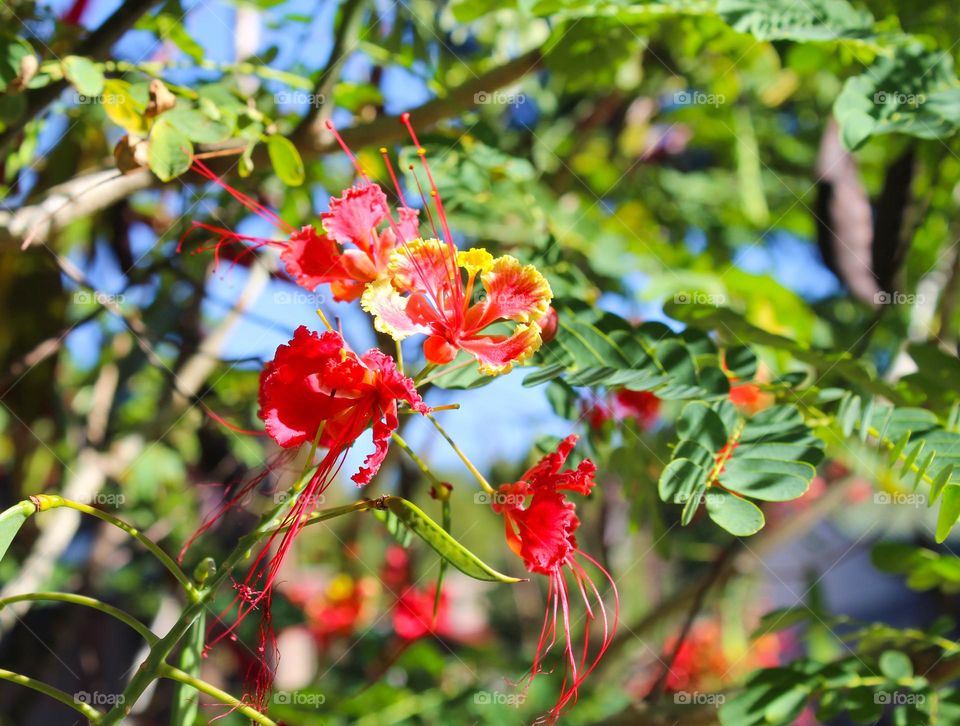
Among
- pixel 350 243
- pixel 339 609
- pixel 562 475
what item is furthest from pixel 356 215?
pixel 339 609

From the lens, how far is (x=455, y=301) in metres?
0.92

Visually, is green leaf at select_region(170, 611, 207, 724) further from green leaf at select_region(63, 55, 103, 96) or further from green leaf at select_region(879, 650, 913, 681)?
green leaf at select_region(879, 650, 913, 681)

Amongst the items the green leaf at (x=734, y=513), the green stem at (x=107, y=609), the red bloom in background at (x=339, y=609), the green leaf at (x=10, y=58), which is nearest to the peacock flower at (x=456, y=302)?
the green leaf at (x=734, y=513)

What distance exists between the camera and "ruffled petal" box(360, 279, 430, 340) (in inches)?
34.2

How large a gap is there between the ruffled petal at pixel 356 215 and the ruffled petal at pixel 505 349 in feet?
0.61

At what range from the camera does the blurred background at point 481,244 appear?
127cm

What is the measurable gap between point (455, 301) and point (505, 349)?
0.08 metres

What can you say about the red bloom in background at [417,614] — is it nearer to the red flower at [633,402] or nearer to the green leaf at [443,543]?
the red flower at [633,402]

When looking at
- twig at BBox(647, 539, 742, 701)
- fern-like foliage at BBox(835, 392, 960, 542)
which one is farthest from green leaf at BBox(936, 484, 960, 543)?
twig at BBox(647, 539, 742, 701)

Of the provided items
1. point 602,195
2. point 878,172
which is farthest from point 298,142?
point 878,172

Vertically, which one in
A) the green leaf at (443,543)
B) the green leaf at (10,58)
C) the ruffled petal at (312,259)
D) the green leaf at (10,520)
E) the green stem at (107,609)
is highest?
the green leaf at (10,58)

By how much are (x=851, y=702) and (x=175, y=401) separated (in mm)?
1317

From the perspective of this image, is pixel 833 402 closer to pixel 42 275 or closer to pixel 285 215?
pixel 285 215

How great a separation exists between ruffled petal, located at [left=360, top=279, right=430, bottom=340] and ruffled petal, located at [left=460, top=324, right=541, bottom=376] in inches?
2.2
